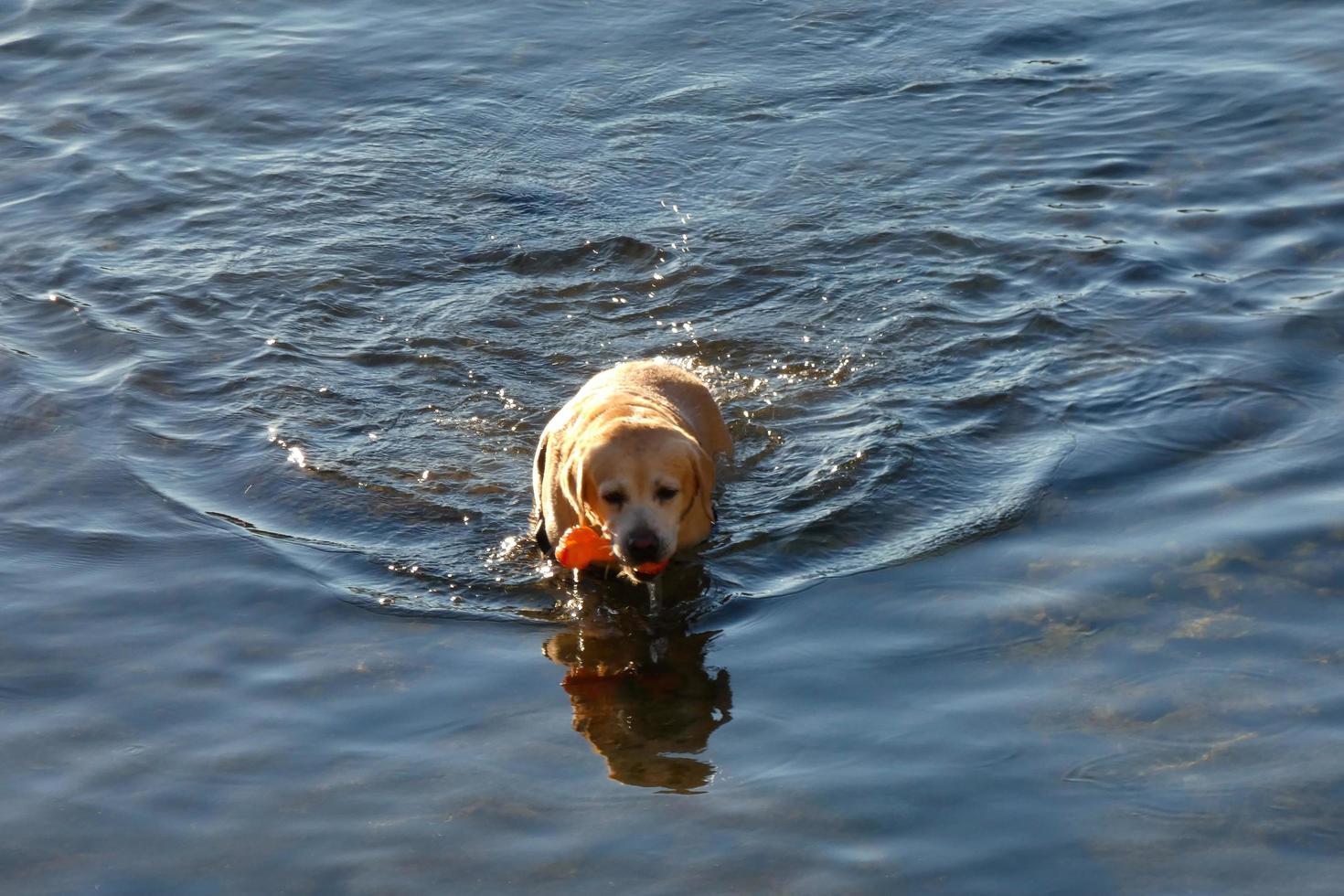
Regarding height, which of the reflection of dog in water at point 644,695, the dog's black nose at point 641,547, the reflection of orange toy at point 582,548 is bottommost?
the reflection of dog in water at point 644,695

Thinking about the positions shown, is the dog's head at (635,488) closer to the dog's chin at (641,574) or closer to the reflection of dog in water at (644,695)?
the dog's chin at (641,574)

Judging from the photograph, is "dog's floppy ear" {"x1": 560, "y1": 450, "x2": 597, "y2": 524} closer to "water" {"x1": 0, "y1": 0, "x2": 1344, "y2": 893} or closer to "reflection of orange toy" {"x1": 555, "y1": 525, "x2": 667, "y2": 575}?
"reflection of orange toy" {"x1": 555, "y1": 525, "x2": 667, "y2": 575}

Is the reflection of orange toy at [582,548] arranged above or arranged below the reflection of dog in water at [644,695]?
above

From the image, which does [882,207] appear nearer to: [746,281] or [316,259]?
[746,281]

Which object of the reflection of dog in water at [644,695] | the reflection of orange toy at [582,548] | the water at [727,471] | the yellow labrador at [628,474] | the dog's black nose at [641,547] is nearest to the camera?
the water at [727,471]

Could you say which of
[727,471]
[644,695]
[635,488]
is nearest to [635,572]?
[635,488]

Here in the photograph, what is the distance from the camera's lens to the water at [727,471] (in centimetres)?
568

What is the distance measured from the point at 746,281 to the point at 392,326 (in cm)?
227

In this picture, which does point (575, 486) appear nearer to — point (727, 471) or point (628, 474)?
point (628, 474)

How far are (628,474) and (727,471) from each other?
1.43 metres

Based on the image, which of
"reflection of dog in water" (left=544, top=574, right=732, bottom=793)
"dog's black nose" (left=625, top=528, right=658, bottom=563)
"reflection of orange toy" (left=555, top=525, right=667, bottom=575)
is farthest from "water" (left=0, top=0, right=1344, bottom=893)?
"dog's black nose" (left=625, top=528, right=658, bottom=563)

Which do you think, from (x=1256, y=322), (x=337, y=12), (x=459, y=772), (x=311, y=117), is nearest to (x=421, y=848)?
(x=459, y=772)

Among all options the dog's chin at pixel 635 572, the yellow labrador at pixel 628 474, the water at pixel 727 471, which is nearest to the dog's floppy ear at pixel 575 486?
the yellow labrador at pixel 628 474

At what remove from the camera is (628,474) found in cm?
720
